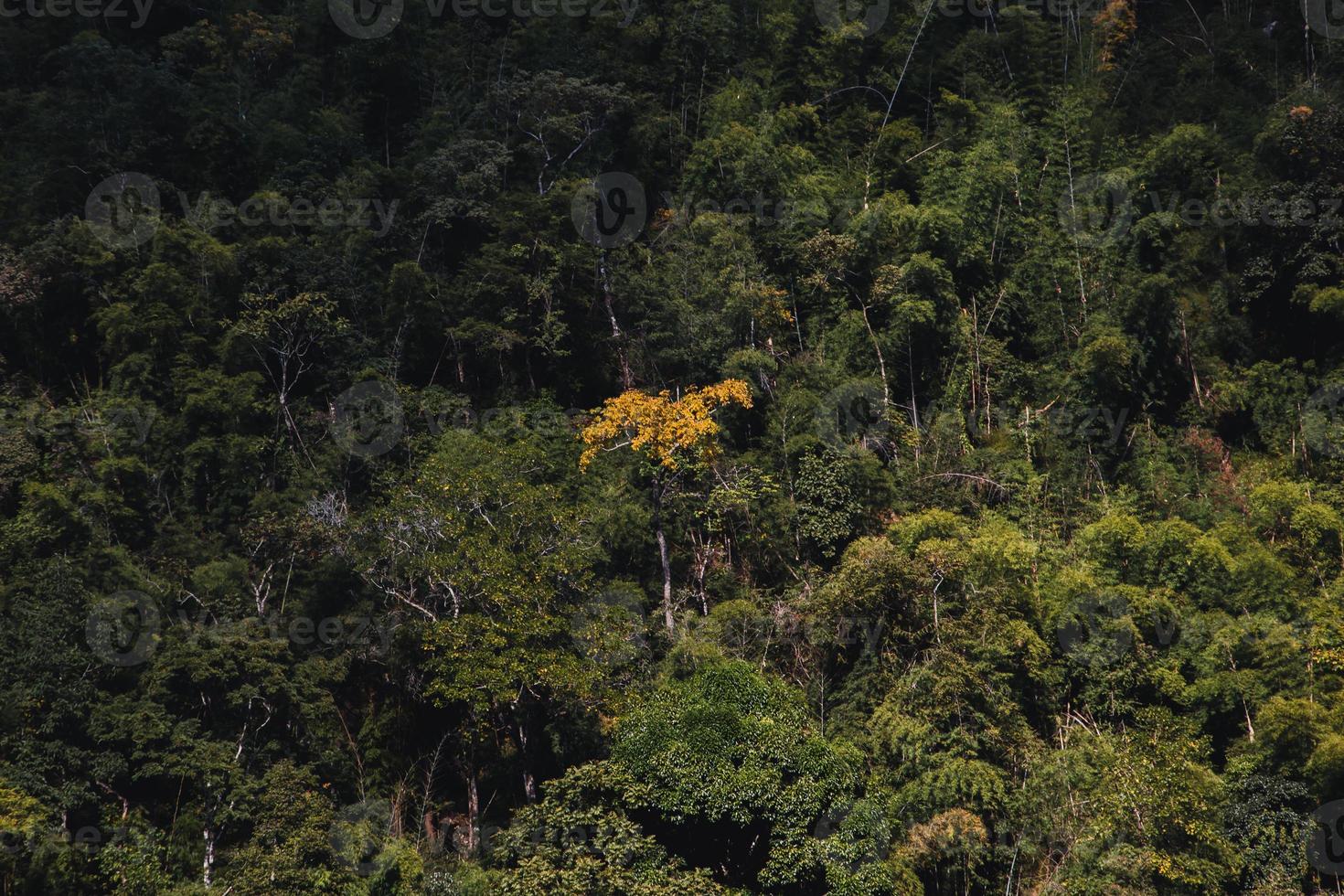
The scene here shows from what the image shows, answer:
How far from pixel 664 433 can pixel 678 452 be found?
0.42 meters

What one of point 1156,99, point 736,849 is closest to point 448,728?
point 736,849

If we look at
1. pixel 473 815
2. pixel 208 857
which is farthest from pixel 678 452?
pixel 208 857

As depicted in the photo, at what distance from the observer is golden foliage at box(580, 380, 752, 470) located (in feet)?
51.6

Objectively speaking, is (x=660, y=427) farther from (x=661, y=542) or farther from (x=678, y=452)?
(x=661, y=542)

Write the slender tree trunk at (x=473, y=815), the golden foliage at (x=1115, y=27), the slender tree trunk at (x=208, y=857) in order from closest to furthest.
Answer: the slender tree trunk at (x=208, y=857)
the slender tree trunk at (x=473, y=815)
the golden foliage at (x=1115, y=27)

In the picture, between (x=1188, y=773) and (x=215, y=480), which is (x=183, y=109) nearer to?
(x=215, y=480)

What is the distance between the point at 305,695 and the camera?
1427 centimetres

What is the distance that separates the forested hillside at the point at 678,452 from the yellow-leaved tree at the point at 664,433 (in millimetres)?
82

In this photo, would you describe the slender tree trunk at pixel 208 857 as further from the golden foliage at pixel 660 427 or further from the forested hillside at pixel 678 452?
the golden foliage at pixel 660 427

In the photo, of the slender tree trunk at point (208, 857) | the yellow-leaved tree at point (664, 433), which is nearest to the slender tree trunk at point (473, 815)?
the slender tree trunk at point (208, 857)

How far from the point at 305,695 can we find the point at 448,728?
2109mm

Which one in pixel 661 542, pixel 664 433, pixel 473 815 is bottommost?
pixel 473 815

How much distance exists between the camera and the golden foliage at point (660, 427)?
15.7 meters

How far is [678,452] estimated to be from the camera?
1595cm
